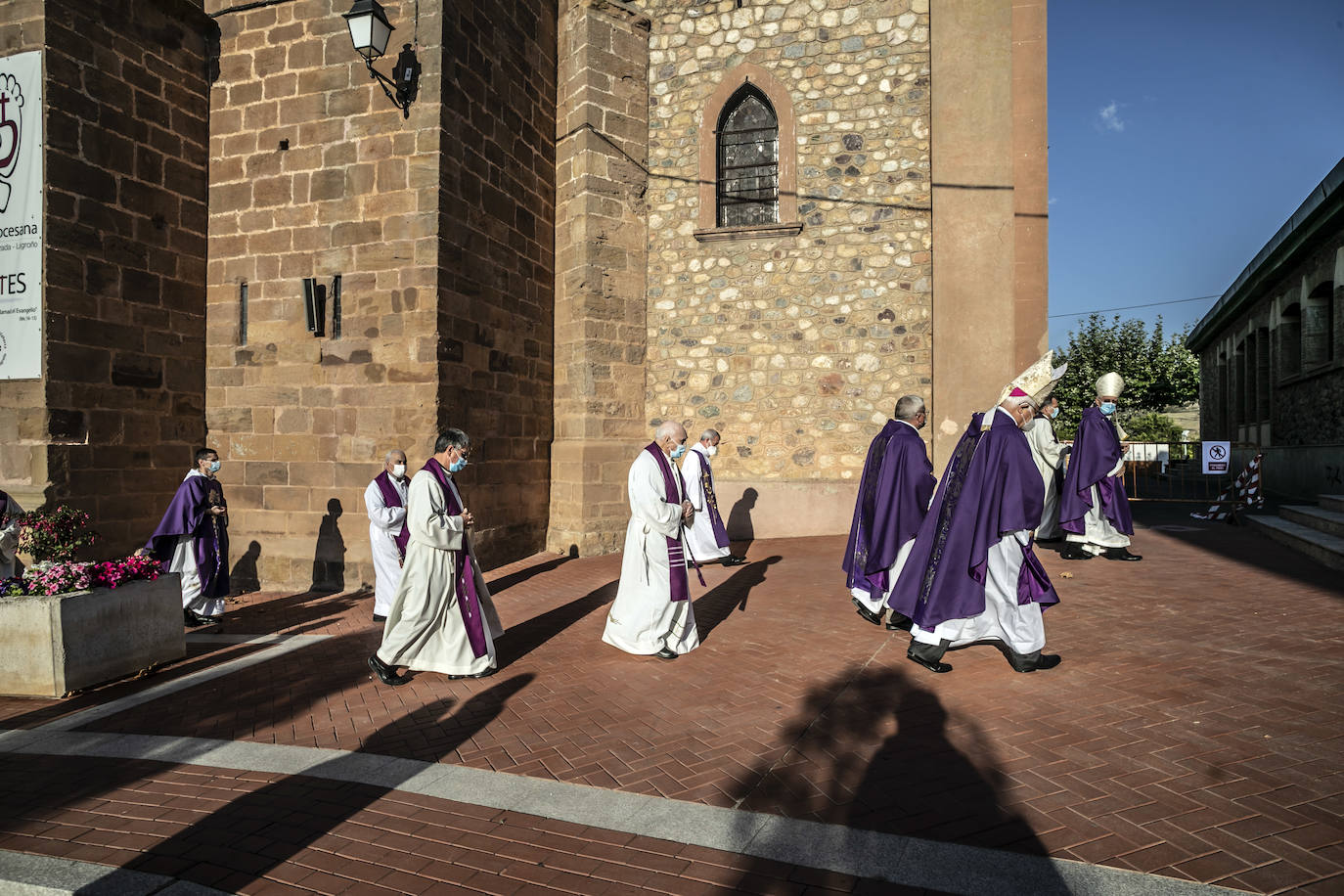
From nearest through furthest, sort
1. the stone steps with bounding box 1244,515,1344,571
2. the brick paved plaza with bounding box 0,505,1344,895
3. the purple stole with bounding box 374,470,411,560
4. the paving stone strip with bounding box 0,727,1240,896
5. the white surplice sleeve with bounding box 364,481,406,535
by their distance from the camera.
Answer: the paving stone strip with bounding box 0,727,1240,896 → the brick paved plaza with bounding box 0,505,1344,895 → the white surplice sleeve with bounding box 364,481,406,535 → the purple stole with bounding box 374,470,411,560 → the stone steps with bounding box 1244,515,1344,571

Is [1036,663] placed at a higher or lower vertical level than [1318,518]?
lower

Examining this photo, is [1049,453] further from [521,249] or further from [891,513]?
[521,249]

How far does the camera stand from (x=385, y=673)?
5.32 metres

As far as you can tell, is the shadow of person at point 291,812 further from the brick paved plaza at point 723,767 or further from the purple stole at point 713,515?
the purple stole at point 713,515

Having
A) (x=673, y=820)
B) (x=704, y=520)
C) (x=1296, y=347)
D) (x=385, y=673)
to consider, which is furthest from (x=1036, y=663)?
(x=1296, y=347)

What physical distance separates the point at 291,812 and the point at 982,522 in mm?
4516

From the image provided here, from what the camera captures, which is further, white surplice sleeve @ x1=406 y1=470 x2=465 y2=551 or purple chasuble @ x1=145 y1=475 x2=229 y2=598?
purple chasuble @ x1=145 y1=475 x2=229 y2=598

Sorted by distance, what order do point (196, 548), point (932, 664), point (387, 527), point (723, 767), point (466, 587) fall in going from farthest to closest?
point (196, 548) → point (387, 527) → point (466, 587) → point (932, 664) → point (723, 767)

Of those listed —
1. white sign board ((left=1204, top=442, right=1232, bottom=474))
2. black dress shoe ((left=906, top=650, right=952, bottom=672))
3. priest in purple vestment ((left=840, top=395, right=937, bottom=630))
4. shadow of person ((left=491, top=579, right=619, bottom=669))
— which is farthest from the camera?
white sign board ((left=1204, top=442, right=1232, bottom=474))

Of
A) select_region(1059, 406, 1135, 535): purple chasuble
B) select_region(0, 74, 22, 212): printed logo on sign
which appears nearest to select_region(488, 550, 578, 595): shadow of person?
select_region(0, 74, 22, 212): printed logo on sign

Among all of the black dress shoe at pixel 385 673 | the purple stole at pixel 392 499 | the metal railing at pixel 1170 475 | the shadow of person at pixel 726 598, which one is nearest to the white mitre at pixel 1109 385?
the shadow of person at pixel 726 598

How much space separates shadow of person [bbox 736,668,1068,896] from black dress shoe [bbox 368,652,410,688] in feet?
9.44

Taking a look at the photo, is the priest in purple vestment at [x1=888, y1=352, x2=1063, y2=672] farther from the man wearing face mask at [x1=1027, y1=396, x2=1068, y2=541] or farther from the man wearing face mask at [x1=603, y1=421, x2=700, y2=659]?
the man wearing face mask at [x1=1027, y1=396, x2=1068, y2=541]

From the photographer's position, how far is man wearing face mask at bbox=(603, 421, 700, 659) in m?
5.88
